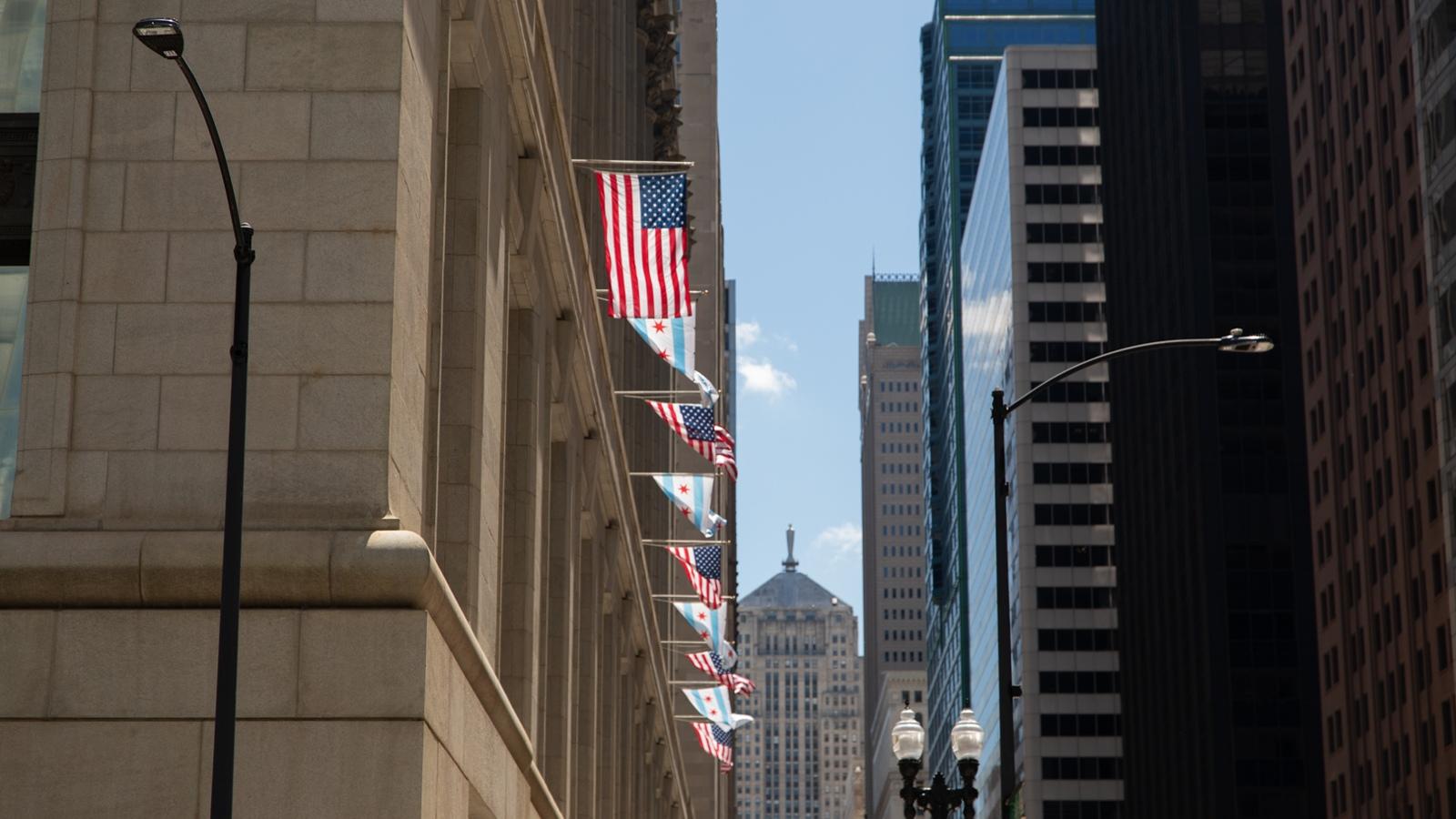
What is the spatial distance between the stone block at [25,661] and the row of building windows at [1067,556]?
158 metres

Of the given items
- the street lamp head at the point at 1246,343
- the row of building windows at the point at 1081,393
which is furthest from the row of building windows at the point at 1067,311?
the street lamp head at the point at 1246,343

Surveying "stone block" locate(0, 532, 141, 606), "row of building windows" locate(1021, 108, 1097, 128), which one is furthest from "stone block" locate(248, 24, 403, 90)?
"row of building windows" locate(1021, 108, 1097, 128)

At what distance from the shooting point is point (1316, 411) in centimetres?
11525

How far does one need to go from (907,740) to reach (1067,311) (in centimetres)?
14979

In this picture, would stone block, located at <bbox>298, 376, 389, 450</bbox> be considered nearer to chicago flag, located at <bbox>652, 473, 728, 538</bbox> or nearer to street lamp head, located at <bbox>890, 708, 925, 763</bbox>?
street lamp head, located at <bbox>890, 708, 925, 763</bbox>

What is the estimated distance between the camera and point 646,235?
32.5 metres

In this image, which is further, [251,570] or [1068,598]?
[1068,598]

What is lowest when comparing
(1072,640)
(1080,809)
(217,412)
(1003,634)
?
(1080,809)

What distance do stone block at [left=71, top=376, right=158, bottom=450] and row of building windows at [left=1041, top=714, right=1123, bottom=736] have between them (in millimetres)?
152742

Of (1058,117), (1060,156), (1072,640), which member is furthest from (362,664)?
(1058,117)

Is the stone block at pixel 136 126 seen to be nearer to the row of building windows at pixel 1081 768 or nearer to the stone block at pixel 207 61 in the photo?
the stone block at pixel 207 61

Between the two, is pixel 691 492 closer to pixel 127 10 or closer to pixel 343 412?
pixel 127 10

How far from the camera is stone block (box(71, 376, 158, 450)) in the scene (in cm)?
1872

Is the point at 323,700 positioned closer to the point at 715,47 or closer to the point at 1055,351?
the point at 715,47
